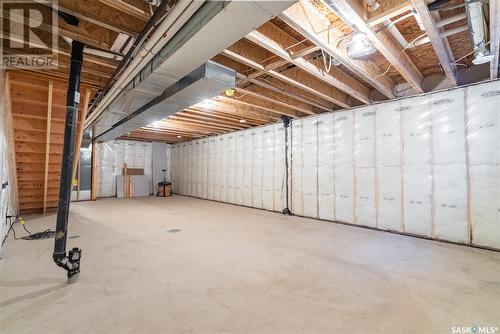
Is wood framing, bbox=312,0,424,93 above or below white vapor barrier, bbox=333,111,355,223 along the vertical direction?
above

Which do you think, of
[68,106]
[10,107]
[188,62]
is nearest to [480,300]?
[188,62]

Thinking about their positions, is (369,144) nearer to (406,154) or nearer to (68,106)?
(406,154)

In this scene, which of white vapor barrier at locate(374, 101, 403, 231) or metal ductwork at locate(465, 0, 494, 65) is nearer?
metal ductwork at locate(465, 0, 494, 65)

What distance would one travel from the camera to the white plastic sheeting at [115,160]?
8.95m

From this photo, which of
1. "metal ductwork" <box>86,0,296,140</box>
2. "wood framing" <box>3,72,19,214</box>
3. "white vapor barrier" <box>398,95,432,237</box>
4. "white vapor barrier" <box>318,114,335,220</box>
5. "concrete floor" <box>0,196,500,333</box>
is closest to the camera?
"metal ductwork" <box>86,0,296,140</box>

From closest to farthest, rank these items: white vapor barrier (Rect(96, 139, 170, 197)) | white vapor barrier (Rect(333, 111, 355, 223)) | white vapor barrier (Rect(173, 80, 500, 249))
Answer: white vapor barrier (Rect(173, 80, 500, 249)), white vapor barrier (Rect(333, 111, 355, 223)), white vapor barrier (Rect(96, 139, 170, 197))

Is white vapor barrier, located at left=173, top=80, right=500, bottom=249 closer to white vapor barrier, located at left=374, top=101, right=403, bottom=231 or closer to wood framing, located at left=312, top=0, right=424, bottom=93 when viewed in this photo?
white vapor barrier, located at left=374, top=101, right=403, bottom=231

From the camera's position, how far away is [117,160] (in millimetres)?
9297

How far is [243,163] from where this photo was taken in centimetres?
730

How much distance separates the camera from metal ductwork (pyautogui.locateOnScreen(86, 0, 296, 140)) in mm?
1490

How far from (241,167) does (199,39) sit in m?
5.67

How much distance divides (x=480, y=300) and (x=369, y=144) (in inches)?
119

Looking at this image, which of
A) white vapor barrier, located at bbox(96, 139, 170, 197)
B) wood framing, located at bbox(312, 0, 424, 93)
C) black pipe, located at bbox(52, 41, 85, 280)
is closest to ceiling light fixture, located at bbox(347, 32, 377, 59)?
wood framing, located at bbox(312, 0, 424, 93)

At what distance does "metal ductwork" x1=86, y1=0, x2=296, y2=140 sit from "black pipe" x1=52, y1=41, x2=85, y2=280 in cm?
55
